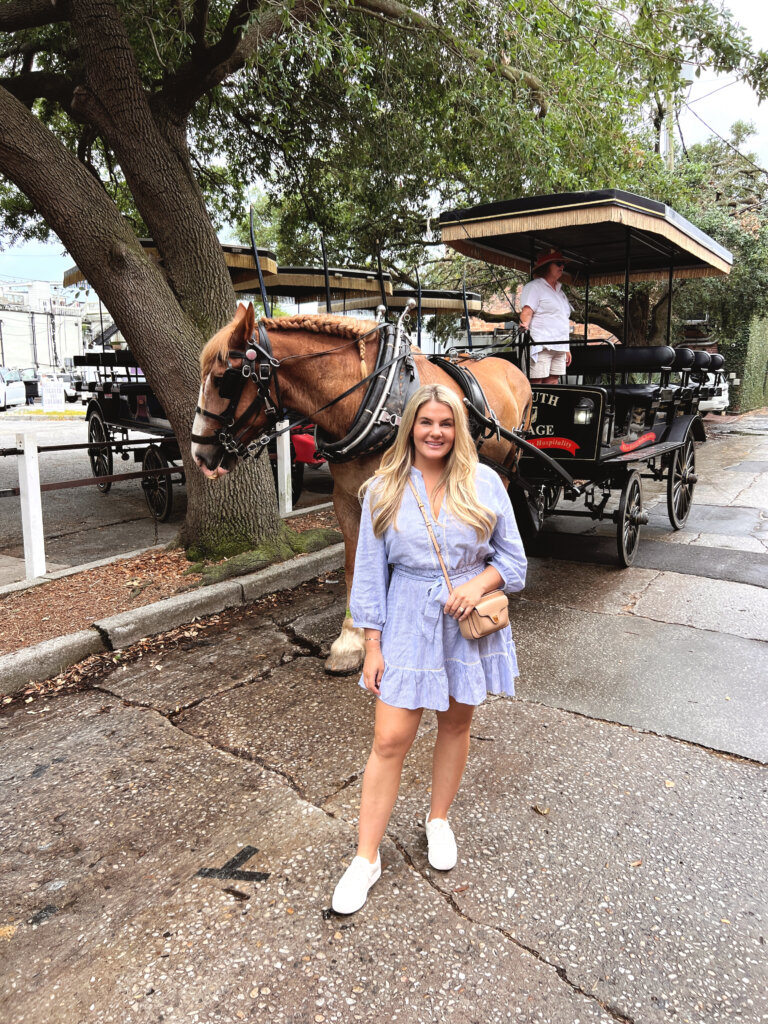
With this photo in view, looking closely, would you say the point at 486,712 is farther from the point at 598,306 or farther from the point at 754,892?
the point at 598,306

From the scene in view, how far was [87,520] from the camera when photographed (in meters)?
8.40

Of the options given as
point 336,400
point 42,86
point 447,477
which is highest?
point 42,86

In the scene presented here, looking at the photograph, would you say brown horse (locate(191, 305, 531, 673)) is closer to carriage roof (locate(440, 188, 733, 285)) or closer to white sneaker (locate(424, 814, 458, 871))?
white sneaker (locate(424, 814, 458, 871))

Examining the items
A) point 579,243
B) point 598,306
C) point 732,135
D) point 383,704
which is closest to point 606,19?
point 579,243

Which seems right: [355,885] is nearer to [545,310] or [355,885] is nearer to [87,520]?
[545,310]

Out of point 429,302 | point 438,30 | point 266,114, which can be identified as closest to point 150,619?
point 438,30

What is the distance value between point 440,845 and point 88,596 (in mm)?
3584

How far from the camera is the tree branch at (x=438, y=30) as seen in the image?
6734 mm

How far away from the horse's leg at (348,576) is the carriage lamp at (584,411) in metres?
2.49

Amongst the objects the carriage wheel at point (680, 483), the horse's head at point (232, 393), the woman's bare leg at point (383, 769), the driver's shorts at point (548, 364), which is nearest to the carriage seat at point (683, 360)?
the carriage wheel at point (680, 483)

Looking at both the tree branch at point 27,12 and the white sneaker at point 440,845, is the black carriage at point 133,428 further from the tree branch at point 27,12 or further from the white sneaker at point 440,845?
the white sneaker at point 440,845

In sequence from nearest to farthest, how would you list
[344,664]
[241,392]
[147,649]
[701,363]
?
[241,392] < [344,664] < [147,649] < [701,363]

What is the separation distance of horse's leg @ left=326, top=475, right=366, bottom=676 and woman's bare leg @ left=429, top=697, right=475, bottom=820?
1.36 m

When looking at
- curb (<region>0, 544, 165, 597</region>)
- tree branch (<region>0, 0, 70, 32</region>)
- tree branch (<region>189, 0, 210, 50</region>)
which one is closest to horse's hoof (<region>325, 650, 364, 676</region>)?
curb (<region>0, 544, 165, 597</region>)
